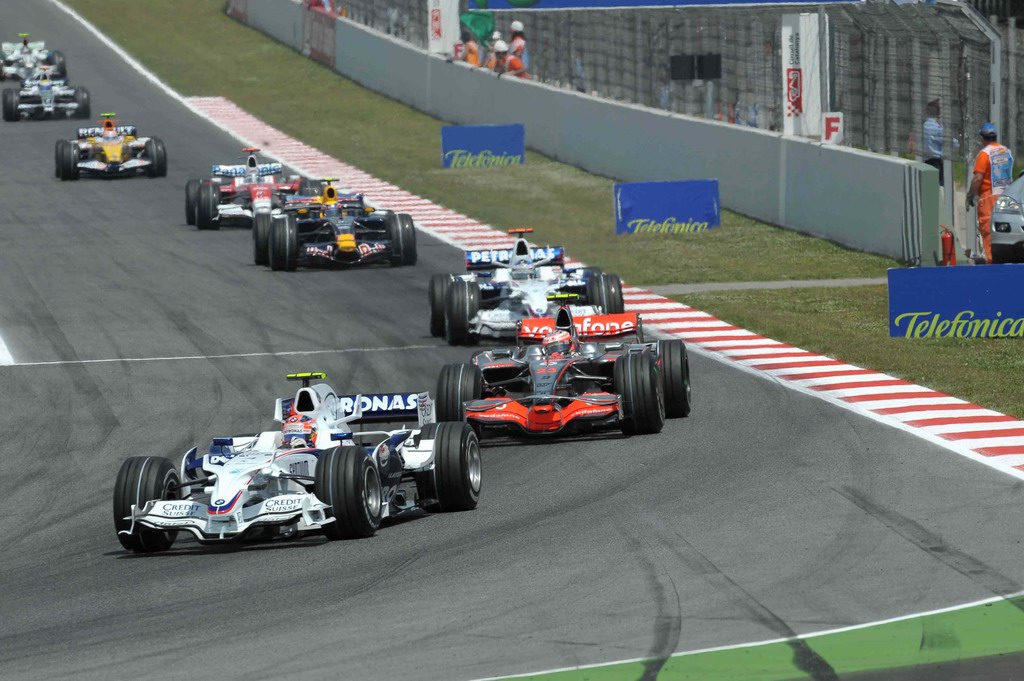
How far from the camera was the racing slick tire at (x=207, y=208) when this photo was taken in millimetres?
31625

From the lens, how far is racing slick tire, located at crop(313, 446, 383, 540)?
1220 centimetres

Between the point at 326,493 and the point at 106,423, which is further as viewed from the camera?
the point at 106,423

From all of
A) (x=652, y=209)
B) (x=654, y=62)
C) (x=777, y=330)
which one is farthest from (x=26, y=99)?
(x=777, y=330)

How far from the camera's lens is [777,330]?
2186 centimetres

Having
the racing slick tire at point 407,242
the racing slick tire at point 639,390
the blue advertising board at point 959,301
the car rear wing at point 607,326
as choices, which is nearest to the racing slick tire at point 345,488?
the racing slick tire at point 639,390

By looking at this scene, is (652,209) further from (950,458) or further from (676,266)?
(950,458)

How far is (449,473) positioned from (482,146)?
27262 mm

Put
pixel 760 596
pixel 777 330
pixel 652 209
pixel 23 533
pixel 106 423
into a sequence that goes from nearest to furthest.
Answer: pixel 760 596 < pixel 23 533 < pixel 106 423 < pixel 777 330 < pixel 652 209

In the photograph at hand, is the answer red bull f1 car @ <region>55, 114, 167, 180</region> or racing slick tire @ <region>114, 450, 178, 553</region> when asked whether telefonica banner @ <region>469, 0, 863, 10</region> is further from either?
racing slick tire @ <region>114, 450, 178, 553</region>

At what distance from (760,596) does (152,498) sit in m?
4.46

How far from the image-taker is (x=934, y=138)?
2684 cm

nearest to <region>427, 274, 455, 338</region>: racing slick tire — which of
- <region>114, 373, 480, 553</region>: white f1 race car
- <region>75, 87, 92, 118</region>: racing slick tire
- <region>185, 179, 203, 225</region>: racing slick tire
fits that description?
<region>114, 373, 480, 553</region>: white f1 race car

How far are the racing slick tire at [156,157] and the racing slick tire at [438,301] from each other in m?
17.9

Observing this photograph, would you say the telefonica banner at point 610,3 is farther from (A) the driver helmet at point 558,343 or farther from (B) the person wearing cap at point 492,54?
(A) the driver helmet at point 558,343
